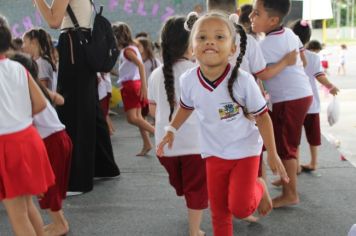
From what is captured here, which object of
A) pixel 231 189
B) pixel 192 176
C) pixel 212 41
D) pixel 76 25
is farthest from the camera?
pixel 76 25

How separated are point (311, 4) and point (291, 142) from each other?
2.76 meters

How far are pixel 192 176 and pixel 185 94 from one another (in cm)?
56

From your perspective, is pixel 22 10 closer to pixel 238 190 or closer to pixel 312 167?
pixel 312 167

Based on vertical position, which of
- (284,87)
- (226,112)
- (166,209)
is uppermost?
(226,112)

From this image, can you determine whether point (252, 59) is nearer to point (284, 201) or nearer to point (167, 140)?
point (167, 140)

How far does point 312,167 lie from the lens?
419 centimetres

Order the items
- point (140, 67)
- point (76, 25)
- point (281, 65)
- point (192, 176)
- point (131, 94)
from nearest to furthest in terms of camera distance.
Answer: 1. point (192, 176)
2. point (281, 65)
3. point (76, 25)
4. point (140, 67)
5. point (131, 94)

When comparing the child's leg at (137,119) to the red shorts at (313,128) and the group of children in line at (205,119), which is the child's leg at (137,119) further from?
the group of children in line at (205,119)

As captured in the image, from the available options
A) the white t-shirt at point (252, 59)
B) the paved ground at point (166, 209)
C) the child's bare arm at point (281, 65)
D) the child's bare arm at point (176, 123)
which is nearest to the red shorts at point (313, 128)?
the paved ground at point (166, 209)

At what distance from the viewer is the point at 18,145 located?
7.53ft

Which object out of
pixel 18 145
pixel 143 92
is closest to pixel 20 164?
pixel 18 145

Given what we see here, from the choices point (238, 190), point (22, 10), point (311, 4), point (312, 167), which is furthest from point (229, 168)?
point (22, 10)

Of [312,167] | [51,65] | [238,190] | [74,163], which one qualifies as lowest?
[312,167]

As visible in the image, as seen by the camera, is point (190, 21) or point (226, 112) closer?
point (226, 112)
